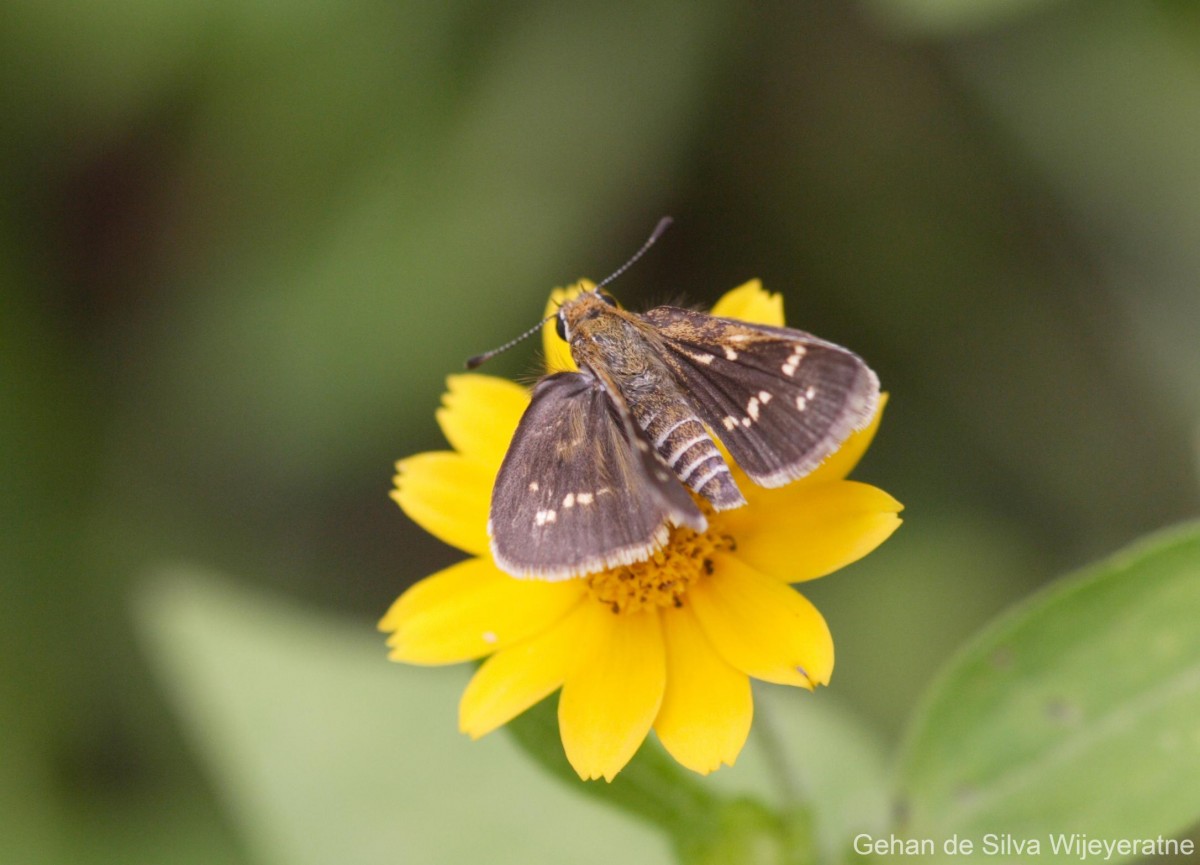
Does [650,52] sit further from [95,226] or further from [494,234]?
[95,226]

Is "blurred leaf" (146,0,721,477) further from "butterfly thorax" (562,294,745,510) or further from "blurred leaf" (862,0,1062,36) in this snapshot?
"butterfly thorax" (562,294,745,510)

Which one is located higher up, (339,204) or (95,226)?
(95,226)

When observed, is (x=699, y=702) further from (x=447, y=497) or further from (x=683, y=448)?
(x=447, y=497)

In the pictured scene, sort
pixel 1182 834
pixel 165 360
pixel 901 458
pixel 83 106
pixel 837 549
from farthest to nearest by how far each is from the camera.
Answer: pixel 165 360, pixel 83 106, pixel 901 458, pixel 1182 834, pixel 837 549

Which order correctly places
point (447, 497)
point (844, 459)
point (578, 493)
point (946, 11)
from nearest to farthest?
point (578, 493) → point (844, 459) → point (447, 497) → point (946, 11)

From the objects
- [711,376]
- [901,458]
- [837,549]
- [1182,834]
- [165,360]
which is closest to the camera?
[837,549]

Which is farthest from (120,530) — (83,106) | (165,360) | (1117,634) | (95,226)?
(1117,634)

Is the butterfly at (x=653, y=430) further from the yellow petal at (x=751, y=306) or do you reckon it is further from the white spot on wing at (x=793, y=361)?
the yellow petal at (x=751, y=306)

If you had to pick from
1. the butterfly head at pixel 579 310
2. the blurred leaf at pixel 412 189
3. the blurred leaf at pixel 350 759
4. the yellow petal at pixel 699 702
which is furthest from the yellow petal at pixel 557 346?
the blurred leaf at pixel 412 189

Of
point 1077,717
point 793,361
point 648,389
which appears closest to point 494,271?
point 648,389
